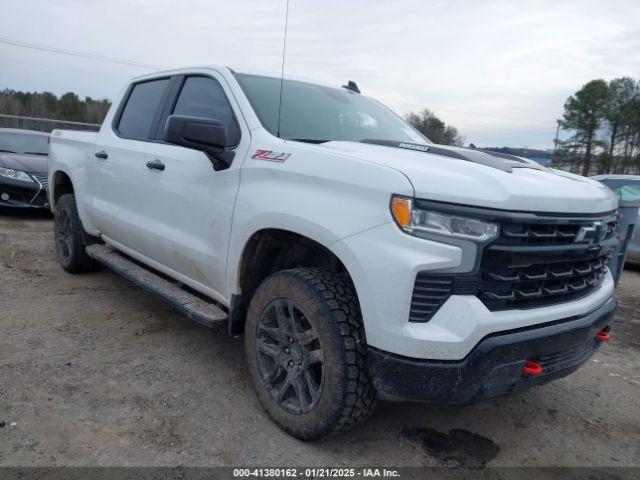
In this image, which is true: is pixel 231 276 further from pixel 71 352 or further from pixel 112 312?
pixel 112 312

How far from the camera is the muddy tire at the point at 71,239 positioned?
5.18 metres

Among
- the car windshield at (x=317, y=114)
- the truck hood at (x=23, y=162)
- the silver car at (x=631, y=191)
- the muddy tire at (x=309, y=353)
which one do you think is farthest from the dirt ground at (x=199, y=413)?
the truck hood at (x=23, y=162)

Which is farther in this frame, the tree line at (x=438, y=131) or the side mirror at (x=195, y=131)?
the tree line at (x=438, y=131)

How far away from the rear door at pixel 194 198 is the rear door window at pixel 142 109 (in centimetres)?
25

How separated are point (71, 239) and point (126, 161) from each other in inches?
64.6

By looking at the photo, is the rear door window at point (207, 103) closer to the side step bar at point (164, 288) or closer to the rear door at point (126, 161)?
the rear door at point (126, 161)

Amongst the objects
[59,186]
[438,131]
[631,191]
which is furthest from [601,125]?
[59,186]

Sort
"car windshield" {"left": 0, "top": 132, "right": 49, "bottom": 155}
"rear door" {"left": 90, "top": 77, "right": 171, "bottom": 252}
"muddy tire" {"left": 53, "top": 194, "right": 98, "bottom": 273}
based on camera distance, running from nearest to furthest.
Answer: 1. "rear door" {"left": 90, "top": 77, "right": 171, "bottom": 252}
2. "muddy tire" {"left": 53, "top": 194, "right": 98, "bottom": 273}
3. "car windshield" {"left": 0, "top": 132, "right": 49, "bottom": 155}

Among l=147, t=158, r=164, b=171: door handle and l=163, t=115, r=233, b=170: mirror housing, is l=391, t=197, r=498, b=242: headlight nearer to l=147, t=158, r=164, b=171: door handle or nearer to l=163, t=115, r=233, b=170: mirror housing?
l=163, t=115, r=233, b=170: mirror housing

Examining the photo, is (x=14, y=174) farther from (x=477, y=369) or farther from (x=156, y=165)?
(x=477, y=369)

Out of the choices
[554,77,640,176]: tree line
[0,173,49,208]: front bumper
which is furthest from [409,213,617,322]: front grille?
[554,77,640,176]: tree line

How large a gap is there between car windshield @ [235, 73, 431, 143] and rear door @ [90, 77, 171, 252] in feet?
3.37

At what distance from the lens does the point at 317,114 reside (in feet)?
11.6

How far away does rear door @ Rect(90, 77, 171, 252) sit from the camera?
403cm
